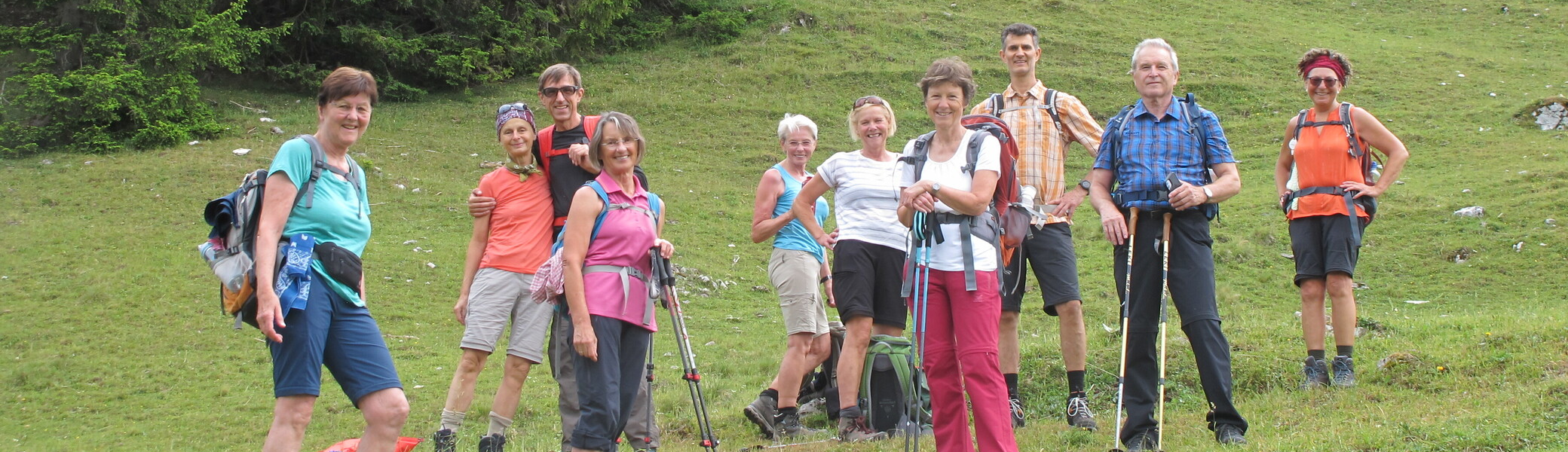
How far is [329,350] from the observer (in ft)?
14.8

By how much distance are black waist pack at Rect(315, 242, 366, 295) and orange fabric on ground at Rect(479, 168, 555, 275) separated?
72.4 inches

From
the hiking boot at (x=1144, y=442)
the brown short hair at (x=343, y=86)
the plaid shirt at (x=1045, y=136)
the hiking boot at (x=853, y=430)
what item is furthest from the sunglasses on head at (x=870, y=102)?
the brown short hair at (x=343, y=86)

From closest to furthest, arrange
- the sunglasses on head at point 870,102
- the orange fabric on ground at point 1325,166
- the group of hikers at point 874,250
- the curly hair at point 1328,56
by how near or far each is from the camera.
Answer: the group of hikers at point 874,250 → the orange fabric on ground at point 1325,166 → the sunglasses on head at point 870,102 → the curly hair at point 1328,56

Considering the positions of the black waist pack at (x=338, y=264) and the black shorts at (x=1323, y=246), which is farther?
the black shorts at (x=1323, y=246)

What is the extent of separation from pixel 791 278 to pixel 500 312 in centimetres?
177

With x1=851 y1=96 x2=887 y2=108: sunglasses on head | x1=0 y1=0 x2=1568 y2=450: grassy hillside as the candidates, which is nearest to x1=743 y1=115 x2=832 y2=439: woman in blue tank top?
x1=0 y1=0 x2=1568 y2=450: grassy hillside

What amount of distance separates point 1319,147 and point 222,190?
14453 millimetres

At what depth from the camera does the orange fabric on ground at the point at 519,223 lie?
6371 mm

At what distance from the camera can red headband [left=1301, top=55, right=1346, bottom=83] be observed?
6742 mm

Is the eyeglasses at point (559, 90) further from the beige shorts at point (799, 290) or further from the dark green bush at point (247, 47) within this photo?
the dark green bush at point (247, 47)

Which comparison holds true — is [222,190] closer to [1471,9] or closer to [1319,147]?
[1319,147]

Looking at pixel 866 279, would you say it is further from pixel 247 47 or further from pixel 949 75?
pixel 247 47

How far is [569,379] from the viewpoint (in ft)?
19.2

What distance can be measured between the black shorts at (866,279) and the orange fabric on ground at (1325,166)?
244cm
